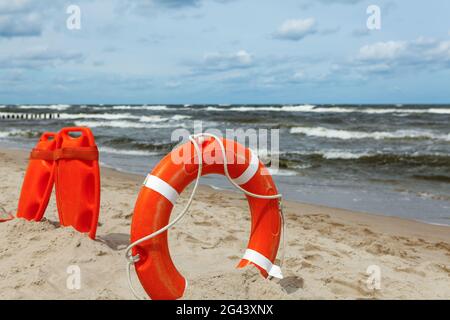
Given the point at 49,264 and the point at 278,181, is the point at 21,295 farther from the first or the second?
the point at 278,181

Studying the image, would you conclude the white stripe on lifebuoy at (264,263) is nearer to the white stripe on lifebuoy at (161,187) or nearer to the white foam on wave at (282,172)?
the white stripe on lifebuoy at (161,187)

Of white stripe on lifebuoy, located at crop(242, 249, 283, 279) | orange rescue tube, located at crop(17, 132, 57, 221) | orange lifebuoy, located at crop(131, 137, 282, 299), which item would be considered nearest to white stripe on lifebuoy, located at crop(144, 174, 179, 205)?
orange lifebuoy, located at crop(131, 137, 282, 299)

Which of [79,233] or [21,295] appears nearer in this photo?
[21,295]

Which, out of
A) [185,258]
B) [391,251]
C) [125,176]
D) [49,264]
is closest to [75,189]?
[49,264]

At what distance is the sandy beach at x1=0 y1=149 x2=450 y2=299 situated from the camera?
107 inches

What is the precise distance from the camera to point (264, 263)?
300cm

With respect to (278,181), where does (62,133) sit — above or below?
above

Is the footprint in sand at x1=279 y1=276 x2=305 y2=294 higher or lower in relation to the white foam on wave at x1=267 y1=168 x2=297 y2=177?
lower

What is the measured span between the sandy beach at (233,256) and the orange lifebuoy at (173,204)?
164 mm

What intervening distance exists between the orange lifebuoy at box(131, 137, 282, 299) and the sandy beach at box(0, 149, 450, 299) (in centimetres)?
16

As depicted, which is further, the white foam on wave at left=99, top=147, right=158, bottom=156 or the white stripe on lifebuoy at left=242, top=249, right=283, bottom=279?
the white foam on wave at left=99, top=147, right=158, bottom=156

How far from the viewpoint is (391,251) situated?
403 cm

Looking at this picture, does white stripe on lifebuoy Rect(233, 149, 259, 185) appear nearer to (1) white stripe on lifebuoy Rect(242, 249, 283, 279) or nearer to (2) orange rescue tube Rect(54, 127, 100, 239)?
(1) white stripe on lifebuoy Rect(242, 249, 283, 279)
